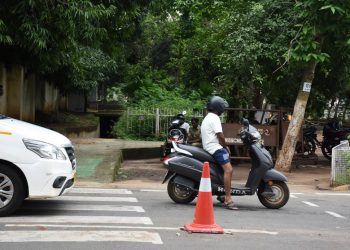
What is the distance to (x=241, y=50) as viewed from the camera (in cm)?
1572

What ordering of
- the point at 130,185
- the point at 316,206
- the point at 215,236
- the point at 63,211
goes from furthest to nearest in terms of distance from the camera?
the point at 130,185
the point at 316,206
the point at 63,211
the point at 215,236

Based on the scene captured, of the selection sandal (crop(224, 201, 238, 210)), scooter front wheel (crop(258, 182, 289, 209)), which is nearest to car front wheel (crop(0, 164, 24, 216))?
sandal (crop(224, 201, 238, 210))

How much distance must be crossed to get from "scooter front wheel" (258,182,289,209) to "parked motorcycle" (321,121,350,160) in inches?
409

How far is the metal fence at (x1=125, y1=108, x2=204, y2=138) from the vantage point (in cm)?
2469

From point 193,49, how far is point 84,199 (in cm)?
1554

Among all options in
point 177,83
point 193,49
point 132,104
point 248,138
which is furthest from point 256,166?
point 177,83

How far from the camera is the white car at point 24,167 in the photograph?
7.60 metres

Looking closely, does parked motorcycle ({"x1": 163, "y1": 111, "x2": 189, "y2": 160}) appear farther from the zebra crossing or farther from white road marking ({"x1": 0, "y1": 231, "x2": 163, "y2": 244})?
white road marking ({"x1": 0, "y1": 231, "x2": 163, "y2": 244})

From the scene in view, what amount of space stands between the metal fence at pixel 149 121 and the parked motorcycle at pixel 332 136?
6.42 m

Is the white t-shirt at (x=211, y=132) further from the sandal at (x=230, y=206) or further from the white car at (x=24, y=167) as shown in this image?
the white car at (x=24, y=167)

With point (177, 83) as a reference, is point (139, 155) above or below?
below

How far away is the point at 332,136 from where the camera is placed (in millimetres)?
19547

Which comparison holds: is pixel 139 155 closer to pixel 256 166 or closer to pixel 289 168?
pixel 289 168

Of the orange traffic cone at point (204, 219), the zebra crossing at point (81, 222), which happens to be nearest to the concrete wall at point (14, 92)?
the zebra crossing at point (81, 222)
